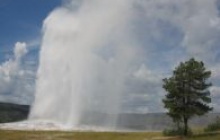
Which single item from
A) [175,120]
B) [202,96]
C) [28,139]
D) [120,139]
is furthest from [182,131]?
[28,139]

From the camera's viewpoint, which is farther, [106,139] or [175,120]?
[106,139]

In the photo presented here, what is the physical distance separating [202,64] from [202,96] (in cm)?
671

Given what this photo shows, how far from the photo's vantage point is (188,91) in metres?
91.6

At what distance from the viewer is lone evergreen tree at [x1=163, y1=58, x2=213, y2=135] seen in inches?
3607

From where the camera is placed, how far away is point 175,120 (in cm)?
9538

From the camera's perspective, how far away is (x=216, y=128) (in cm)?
10675

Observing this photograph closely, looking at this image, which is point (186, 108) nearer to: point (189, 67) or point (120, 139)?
point (189, 67)

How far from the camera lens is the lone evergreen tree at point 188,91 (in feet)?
301

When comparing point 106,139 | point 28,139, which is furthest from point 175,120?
point 28,139

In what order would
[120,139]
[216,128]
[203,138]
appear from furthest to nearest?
[120,139] → [216,128] → [203,138]

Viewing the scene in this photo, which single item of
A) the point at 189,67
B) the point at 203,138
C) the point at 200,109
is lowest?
the point at 203,138

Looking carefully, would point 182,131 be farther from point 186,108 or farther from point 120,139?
point 120,139

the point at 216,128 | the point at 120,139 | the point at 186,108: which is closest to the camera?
the point at 186,108

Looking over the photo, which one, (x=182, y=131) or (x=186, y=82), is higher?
(x=186, y=82)
